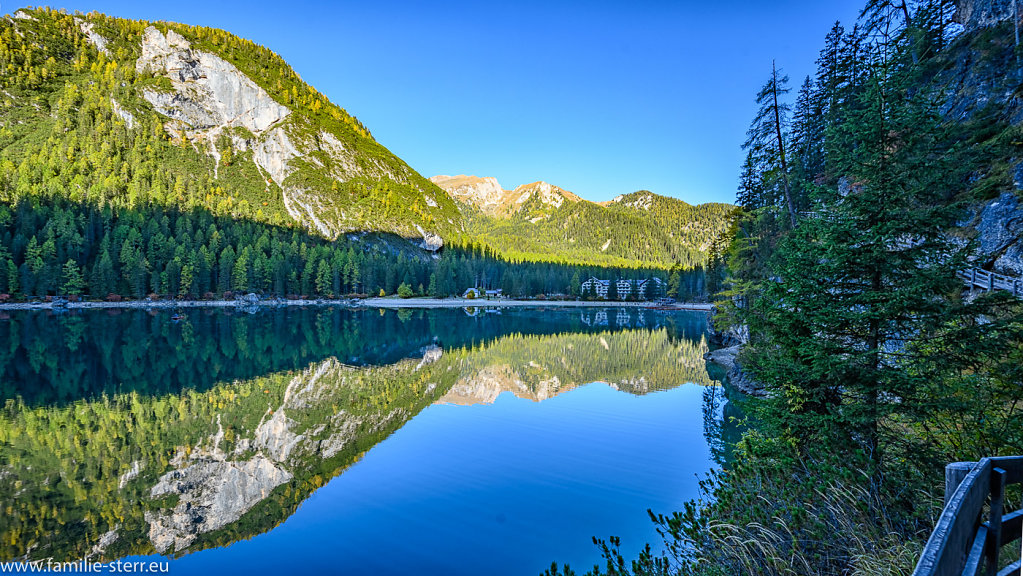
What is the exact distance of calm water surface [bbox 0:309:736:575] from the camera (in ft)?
32.0

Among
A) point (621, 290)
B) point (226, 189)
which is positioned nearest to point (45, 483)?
point (621, 290)

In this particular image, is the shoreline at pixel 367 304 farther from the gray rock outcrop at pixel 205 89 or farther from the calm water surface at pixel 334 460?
the gray rock outcrop at pixel 205 89

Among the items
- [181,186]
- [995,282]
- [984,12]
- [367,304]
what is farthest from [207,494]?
[181,186]

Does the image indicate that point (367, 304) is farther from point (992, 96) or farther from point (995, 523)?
point (995, 523)

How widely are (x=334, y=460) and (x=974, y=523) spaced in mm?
15182

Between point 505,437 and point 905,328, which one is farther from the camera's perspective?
point 505,437

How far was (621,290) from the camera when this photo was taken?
139 metres

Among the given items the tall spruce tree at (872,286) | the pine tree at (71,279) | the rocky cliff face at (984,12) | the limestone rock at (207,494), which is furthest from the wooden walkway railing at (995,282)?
the pine tree at (71,279)

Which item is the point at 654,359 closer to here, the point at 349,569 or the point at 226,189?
the point at 349,569

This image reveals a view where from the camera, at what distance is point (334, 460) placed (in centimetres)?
1471

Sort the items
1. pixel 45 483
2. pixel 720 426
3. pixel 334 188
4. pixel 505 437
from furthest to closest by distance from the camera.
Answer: pixel 334 188 → pixel 720 426 → pixel 505 437 → pixel 45 483

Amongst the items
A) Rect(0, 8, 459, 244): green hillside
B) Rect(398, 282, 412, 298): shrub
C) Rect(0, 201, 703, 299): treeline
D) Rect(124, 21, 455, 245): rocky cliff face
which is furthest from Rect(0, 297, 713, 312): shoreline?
Rect(124, 21, 455, 245): rocky cliff face

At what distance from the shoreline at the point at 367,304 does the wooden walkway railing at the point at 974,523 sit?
78197 millimetres

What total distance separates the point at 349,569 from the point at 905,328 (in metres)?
10.6
